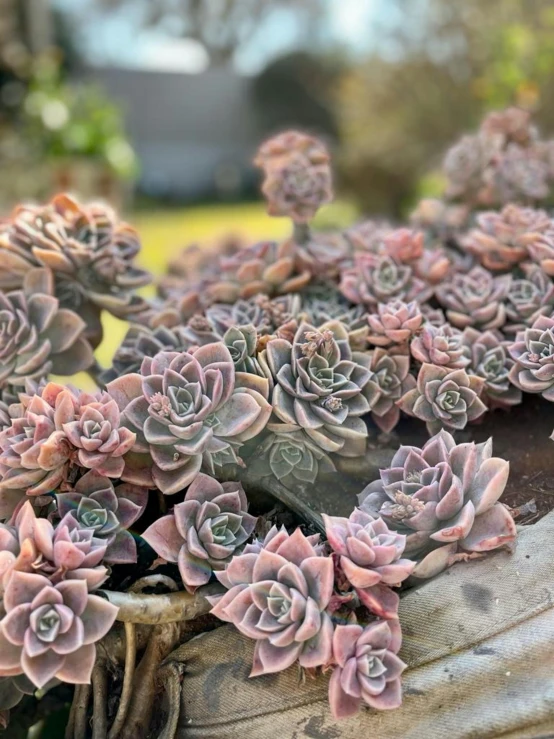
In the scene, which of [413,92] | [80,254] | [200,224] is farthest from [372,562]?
[200,224]

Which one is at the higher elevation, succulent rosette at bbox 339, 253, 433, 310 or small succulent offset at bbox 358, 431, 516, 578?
succulent rosette at bbox 339, 253, 433, 310

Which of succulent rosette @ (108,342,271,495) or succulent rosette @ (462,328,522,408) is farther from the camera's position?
succulent rosette @ (462,328,522,408)

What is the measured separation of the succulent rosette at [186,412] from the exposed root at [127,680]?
0.18 metres

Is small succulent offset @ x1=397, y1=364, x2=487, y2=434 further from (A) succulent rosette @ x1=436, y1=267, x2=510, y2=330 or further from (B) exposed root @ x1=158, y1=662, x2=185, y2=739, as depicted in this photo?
(B) exposed root @ x1=158, y1=662, x2=185, y2=739

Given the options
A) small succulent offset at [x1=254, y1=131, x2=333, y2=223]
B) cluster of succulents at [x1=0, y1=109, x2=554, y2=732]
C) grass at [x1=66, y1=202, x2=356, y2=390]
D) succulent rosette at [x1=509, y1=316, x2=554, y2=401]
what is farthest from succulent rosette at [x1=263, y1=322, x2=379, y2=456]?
grass at [x1=66, y1=202, x2=356, y2=390]

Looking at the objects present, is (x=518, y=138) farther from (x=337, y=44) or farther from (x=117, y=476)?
(x=337, y=44)

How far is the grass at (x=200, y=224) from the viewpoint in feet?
20.6

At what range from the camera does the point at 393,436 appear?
1103 millimetres

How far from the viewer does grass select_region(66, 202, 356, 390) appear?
6.28 metres

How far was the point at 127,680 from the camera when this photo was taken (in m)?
0.87

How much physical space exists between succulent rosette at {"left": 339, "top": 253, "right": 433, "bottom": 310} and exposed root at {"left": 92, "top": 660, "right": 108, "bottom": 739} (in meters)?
0.67

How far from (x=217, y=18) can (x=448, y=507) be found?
56.2 feet

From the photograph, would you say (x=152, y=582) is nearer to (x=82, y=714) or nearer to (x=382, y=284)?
(x=82, y=714)

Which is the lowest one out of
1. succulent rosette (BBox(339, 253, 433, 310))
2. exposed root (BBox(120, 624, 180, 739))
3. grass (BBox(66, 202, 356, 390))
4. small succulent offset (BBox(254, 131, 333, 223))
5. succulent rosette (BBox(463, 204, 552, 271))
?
grass (BBox(66, 202, 356, 390))
